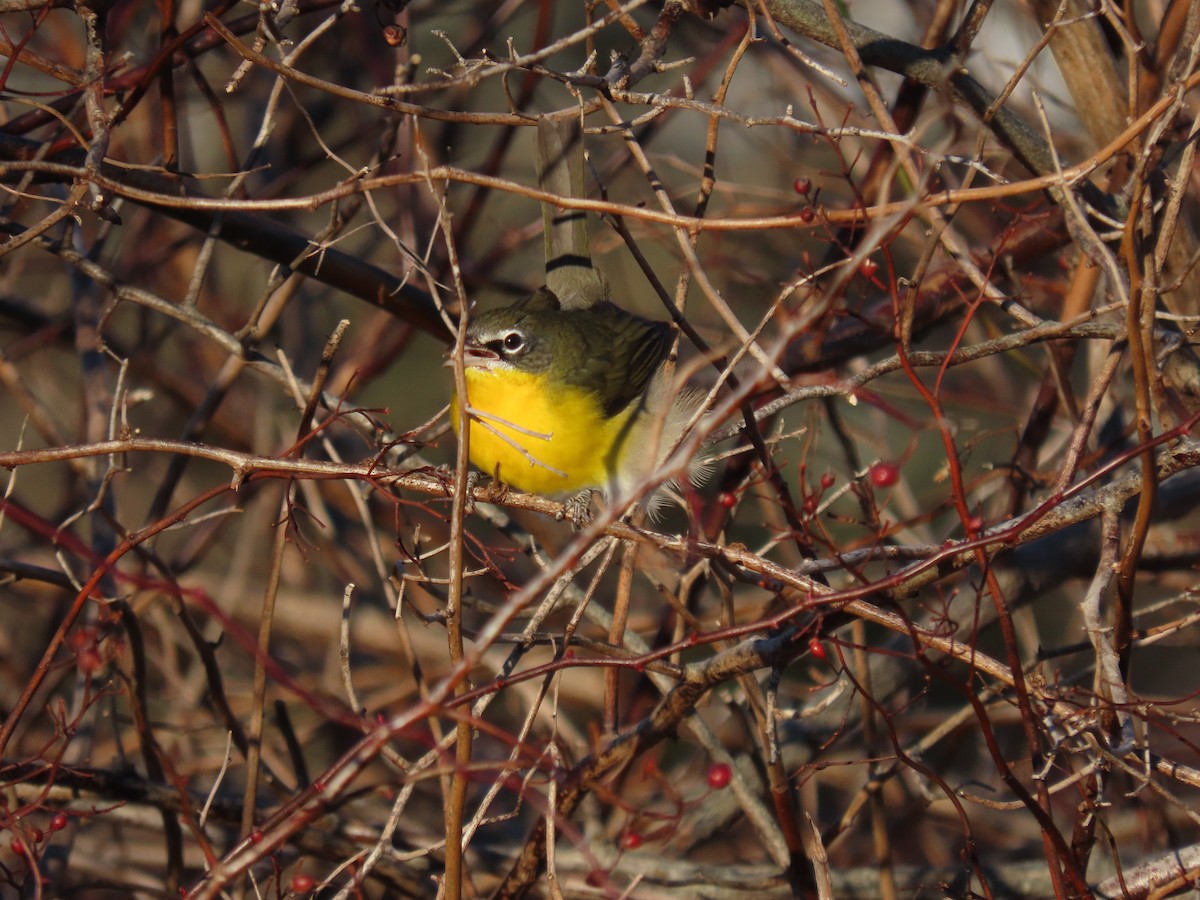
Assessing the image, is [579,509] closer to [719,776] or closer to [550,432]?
[550,432]

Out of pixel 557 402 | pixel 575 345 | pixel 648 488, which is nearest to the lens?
pixel 648 488

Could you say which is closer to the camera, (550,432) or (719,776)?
(719,776)

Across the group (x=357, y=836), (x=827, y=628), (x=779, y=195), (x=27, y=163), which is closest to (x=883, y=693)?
(x=827, y=628)

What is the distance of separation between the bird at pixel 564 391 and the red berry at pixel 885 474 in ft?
4.73

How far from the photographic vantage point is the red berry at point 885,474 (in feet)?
8.18

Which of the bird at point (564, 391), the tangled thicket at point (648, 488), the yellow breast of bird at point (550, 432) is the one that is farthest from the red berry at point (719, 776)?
the yellow breast of bird at point (550, 432)

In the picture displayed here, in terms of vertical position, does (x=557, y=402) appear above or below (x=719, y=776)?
above

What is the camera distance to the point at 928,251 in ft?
8.99

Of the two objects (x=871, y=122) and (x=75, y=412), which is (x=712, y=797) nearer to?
(x=871, y=122)

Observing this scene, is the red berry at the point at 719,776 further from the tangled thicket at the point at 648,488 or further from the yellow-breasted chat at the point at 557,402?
the yellow-breasted chat at the point at 557,402

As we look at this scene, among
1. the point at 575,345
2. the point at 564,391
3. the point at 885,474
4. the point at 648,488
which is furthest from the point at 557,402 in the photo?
the point at 648,488

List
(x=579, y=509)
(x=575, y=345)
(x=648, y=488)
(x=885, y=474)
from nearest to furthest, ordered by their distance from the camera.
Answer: (x=648, y=488)
(x=885, y=474)
(x=579, y=509)
(x=575, y=345)

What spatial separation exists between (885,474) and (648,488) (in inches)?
38.6

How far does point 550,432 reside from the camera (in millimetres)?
4133
